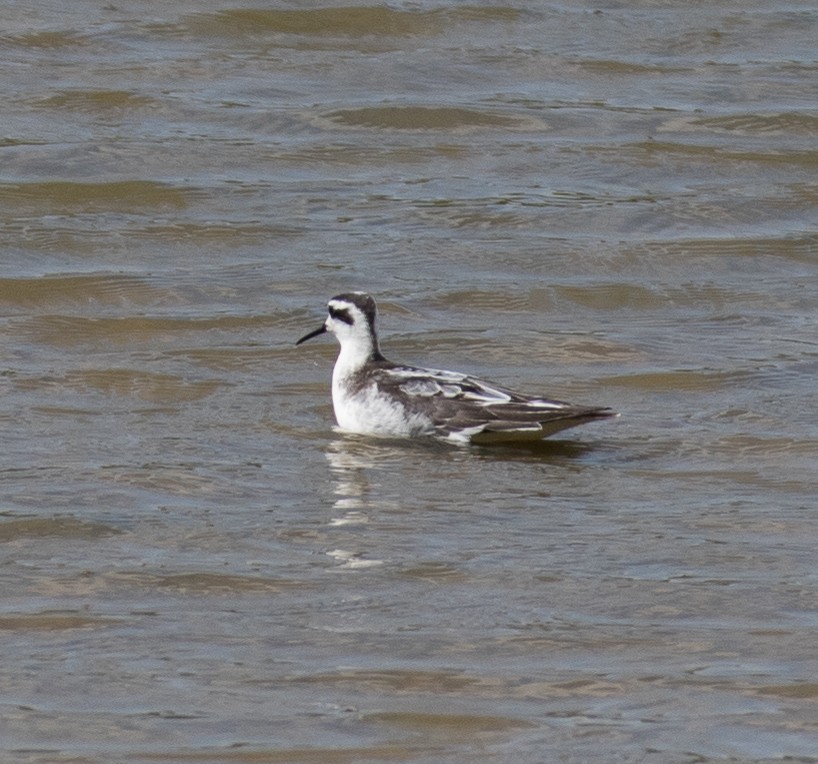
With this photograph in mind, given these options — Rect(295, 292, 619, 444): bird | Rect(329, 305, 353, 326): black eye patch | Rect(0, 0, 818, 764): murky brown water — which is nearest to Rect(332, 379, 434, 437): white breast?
Rect(295, 292, 619, 444): bird

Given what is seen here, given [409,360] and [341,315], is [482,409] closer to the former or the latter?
[341,315]

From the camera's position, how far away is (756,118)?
17031mm

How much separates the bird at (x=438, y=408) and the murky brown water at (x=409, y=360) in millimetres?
149

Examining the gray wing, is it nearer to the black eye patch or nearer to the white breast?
the white breast

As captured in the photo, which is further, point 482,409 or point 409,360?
point 409,360

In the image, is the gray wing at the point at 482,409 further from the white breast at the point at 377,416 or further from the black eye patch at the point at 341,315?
the black eye patch at the point at 341,315

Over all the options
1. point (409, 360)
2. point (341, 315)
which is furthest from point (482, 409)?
point (409, 360)

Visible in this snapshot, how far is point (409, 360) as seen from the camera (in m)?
12.1

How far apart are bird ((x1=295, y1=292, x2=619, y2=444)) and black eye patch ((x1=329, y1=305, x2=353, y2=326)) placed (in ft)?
0.73

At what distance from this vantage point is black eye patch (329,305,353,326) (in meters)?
11.2

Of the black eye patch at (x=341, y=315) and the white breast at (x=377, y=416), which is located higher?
the black eye patch at (x=341, y=315)

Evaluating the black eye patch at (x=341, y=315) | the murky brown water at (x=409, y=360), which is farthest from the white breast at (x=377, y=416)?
the black eye patch at (x=341, y=315)

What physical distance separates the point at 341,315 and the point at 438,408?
1.04 m

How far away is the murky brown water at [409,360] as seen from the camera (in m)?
6.92
